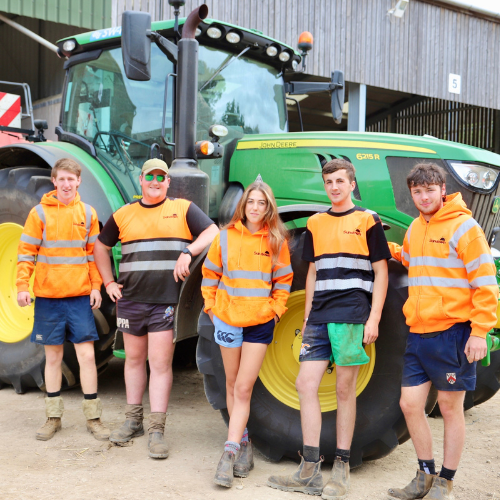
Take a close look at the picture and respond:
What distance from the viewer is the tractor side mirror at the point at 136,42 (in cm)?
342

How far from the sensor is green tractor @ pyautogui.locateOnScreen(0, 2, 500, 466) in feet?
11.1

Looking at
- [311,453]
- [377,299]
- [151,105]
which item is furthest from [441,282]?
[151,105]

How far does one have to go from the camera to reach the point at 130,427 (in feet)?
12.1

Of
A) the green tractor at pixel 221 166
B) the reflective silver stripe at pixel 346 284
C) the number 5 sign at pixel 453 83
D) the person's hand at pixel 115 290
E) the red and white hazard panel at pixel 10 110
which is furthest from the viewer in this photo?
the number 5 sign at pixel 453 83

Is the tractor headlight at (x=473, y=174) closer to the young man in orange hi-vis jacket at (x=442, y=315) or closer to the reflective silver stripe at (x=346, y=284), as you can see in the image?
the young man in orange hi-vis jacket at (x=442, y=315)

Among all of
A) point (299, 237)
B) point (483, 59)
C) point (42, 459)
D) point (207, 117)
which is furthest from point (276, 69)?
point (483, 59)

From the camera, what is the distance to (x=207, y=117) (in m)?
4.23

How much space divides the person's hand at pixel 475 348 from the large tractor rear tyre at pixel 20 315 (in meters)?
2.45

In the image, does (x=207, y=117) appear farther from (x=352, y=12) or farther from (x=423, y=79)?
(x=423, y=79)

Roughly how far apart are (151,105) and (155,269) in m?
1.36

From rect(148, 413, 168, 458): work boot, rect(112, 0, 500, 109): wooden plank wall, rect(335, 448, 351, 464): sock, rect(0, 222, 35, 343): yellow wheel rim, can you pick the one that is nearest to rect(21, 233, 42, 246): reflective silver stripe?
rect(0, 222, 35, 343): yellow wheel rim

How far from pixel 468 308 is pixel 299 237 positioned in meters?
1.05

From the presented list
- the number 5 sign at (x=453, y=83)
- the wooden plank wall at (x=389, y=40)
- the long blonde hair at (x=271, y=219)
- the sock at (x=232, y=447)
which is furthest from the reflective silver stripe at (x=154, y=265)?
the number 5 sign at (x=453, y=83)

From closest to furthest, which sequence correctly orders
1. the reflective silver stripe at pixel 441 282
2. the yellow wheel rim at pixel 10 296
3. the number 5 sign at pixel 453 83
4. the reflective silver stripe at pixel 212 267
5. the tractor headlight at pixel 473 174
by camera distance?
the reflective silver stripe at pixel 441 282, the reflective silver stripe at pixel 212 267, the tractor headlight at pixel 473 174, the yellow wheel rim at pixel 10 296, the number 5 sign at pixel 453 83
